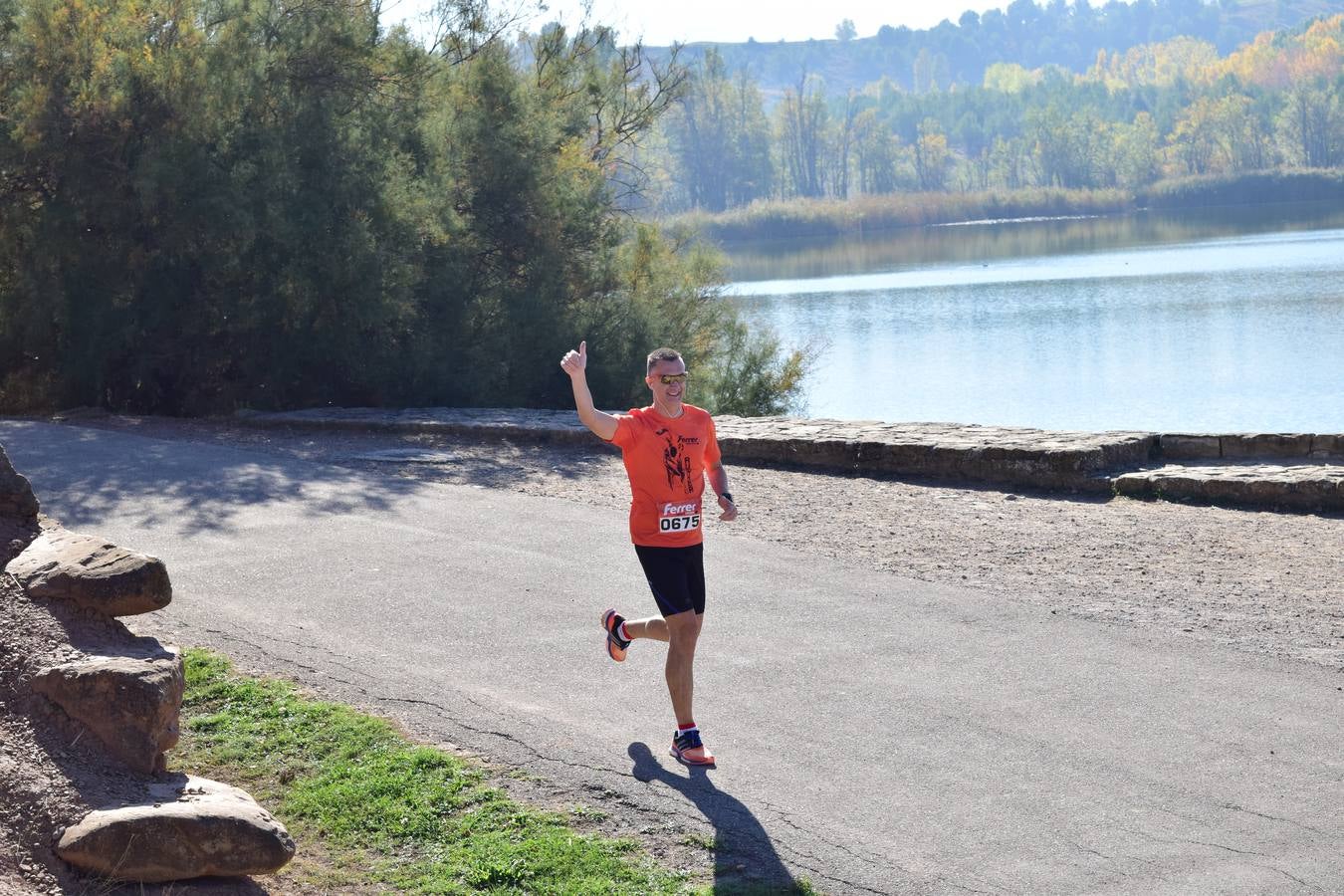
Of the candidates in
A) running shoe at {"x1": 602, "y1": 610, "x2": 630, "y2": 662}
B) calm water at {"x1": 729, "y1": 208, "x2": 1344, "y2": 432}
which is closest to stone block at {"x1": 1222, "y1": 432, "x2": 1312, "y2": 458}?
running shoe at {"x1": 602, "y1": 610, "x2": 630, "y2": 662}

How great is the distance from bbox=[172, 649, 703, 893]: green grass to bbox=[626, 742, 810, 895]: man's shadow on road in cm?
19

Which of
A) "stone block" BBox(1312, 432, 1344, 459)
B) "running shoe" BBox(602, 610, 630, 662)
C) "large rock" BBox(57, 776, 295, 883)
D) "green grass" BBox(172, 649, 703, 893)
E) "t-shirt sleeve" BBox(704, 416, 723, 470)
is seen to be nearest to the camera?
"large rock" BBox(57, 776, 295, 883)

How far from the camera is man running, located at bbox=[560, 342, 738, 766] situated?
6.21 meters

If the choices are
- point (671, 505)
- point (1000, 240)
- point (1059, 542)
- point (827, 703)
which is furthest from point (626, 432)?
point (1000, 240)

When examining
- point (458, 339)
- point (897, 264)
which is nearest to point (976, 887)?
point (458, 339)

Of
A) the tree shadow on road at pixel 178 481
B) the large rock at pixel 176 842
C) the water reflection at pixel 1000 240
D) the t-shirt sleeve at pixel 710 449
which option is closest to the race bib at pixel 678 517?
the t-shirt sleeve at pixel 710 449

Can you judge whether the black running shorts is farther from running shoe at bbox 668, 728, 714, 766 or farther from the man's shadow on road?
the man's shadow on road

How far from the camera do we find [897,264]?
67.8 meters

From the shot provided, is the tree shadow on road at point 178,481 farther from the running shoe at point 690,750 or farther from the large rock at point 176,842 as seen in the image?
the large rock at point 176,842

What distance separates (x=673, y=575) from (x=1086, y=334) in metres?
32.3

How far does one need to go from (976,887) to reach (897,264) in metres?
64.3

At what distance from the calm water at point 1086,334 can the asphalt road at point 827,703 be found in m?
14.4

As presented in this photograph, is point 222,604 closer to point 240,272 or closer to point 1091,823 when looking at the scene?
point 1091,823

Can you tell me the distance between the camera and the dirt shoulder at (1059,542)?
8352mm
